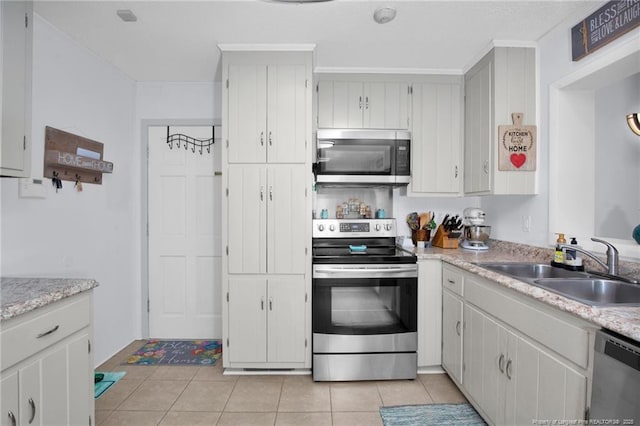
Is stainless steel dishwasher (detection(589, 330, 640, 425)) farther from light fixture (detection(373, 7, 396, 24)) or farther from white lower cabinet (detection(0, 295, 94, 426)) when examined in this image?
white lower cabinet (detection(0, 295, 94, 426))

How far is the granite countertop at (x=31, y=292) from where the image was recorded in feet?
3.87

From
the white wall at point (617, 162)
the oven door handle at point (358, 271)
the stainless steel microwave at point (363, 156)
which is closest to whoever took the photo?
the white wall at point (617, 162)

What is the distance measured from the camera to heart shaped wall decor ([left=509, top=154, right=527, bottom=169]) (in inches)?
88.7

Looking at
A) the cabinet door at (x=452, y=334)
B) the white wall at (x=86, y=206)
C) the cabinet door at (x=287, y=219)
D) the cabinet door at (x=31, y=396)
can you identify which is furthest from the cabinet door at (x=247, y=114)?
the cabinet door at (x=452, y=334)

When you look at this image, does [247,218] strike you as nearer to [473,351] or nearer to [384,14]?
[384,14]

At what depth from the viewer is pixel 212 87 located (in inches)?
119

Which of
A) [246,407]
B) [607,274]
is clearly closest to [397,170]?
[607,274]

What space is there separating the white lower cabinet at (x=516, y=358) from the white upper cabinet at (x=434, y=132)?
1020mm

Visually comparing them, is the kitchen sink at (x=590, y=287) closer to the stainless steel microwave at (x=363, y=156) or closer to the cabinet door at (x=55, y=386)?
the stainless steel microwave at (x=363, y=156)

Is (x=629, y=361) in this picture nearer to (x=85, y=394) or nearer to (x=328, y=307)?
(x=328, y=307)

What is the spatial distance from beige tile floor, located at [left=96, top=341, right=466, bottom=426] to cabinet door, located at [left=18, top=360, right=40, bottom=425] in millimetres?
742

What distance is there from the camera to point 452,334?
2.21 metres

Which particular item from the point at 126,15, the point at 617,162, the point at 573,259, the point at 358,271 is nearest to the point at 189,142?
the point at 126,15

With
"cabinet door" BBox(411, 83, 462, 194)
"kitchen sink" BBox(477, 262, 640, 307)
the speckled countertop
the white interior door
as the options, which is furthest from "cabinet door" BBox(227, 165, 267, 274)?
"kitchen sink" BBox(477, 262, 640, 307)
